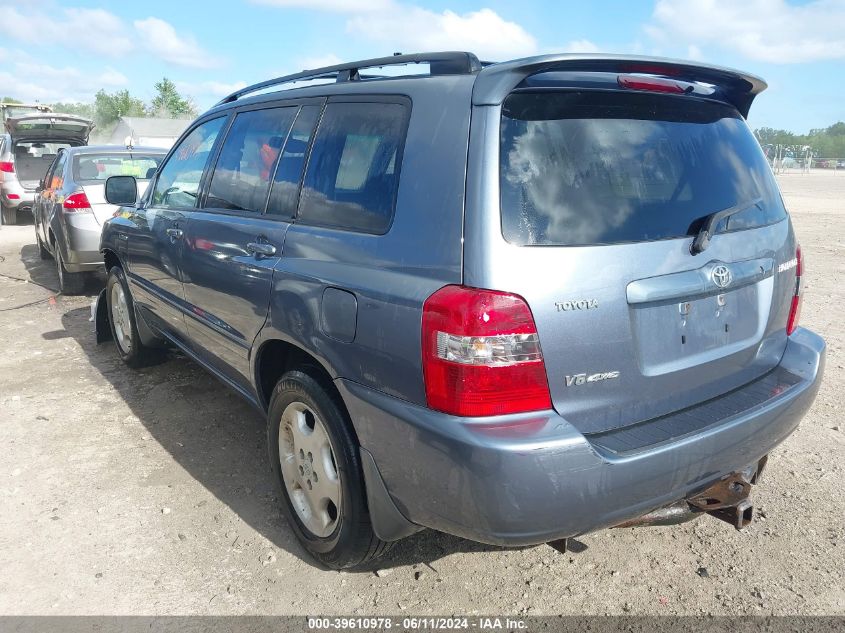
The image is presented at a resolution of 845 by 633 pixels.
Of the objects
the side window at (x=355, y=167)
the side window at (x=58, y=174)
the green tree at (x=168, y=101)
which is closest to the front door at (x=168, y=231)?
the side window at (x=355, y=167)

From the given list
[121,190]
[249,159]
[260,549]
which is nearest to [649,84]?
[249,159]

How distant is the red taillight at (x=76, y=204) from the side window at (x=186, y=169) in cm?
340

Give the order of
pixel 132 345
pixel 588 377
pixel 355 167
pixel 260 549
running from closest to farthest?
pixel 588 377 < pixel 355 167 < pixel 260 549 < pixel 132 345

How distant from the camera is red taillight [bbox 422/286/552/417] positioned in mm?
1885

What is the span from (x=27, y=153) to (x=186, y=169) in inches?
485

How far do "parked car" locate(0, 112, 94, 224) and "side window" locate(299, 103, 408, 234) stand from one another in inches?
485

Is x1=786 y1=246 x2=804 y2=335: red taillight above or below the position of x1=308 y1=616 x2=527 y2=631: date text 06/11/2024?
above

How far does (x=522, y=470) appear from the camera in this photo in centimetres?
185

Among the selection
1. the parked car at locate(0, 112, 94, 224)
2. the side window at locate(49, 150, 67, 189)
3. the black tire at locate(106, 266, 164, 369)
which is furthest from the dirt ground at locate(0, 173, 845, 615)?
the parked car at locate(0, 112, 94, 224)

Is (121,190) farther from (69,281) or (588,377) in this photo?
(588,377)

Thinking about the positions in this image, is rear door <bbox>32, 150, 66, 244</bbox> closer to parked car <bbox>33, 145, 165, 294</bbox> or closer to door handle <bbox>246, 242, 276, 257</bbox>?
parked car <bbox>33, 145, 165, 294</bbox>

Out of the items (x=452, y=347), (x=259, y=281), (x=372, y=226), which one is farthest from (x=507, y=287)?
(x=259, y=281)

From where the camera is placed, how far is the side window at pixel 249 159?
2982 mm

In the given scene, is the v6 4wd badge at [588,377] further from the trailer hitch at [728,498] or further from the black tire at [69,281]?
the black tire at [69,281]
